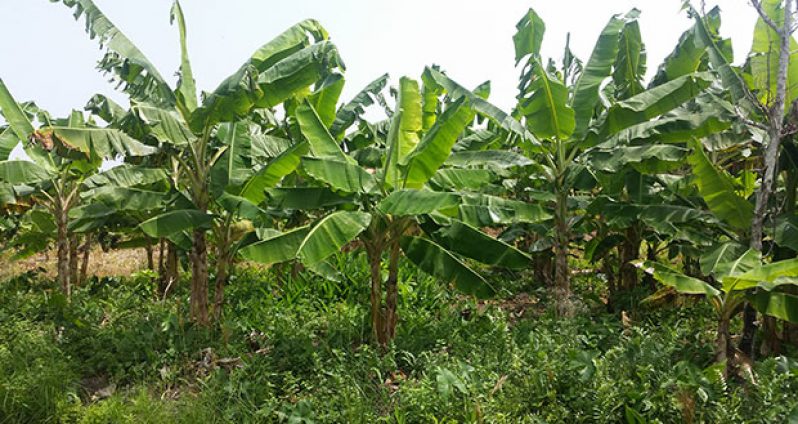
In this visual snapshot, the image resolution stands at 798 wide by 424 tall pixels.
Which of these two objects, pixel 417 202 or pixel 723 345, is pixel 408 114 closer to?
pixel 417 202

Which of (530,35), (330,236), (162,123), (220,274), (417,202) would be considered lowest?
(220,274)

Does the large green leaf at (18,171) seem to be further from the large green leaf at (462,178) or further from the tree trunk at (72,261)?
the large green leaf at (462,178)

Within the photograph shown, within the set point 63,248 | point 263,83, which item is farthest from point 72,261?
point 263,83

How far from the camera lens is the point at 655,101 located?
5.46 metres

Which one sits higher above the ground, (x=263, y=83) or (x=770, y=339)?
(x=263, y=83)

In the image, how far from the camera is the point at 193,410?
14.7 feet

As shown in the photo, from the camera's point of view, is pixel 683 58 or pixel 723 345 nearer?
pixel 723 345

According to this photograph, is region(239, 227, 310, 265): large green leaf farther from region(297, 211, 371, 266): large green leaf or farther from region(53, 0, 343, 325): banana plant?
region(53, 0, 343, 325): banana plant

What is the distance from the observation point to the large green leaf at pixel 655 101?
5434 millimetres

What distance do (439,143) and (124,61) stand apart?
339 centimetres

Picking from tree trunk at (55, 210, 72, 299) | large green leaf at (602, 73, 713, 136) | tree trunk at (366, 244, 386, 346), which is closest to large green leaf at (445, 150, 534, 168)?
large green leaf at (602, 73, 713, 136)

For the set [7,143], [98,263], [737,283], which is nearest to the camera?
[737,283]

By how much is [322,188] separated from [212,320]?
220 cm

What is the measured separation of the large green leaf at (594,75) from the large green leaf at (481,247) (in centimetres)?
129
